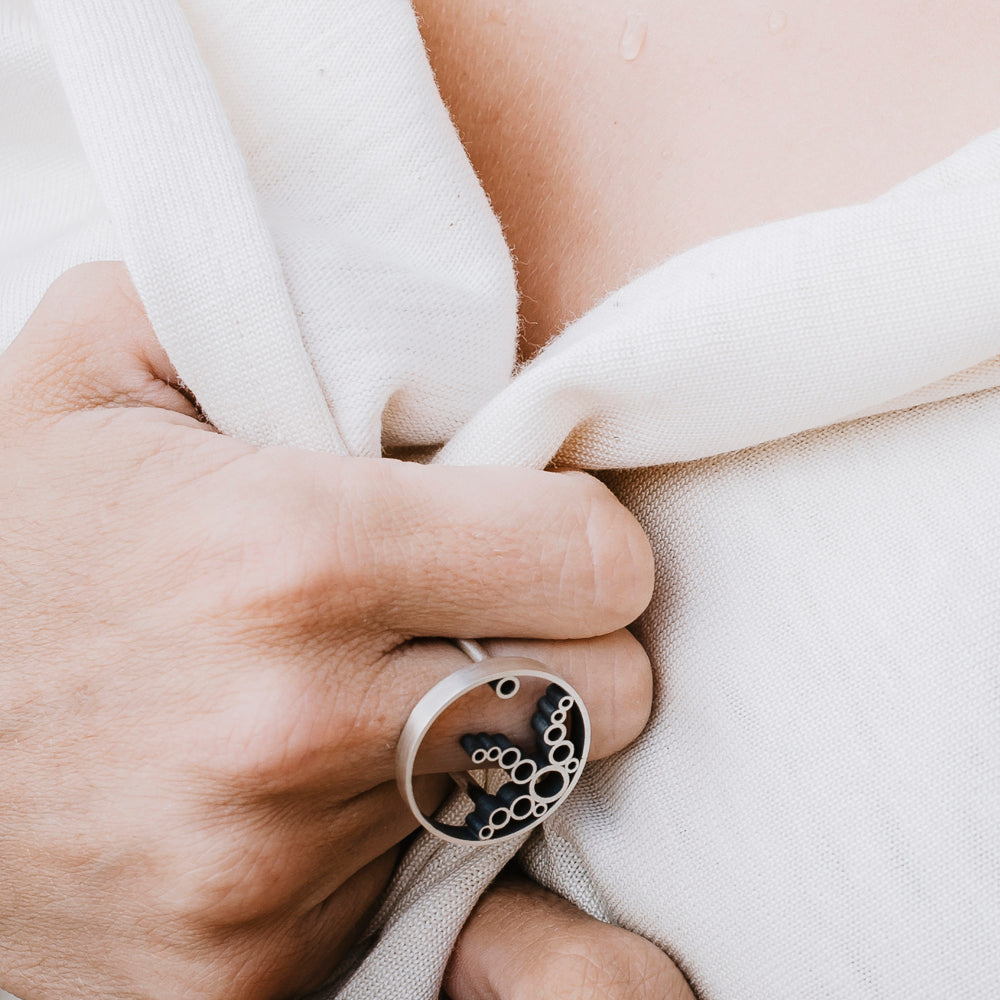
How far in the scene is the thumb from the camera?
575 mm

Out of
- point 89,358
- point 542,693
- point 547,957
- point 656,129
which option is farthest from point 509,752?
point 656,129

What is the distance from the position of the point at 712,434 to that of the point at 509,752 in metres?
0.22

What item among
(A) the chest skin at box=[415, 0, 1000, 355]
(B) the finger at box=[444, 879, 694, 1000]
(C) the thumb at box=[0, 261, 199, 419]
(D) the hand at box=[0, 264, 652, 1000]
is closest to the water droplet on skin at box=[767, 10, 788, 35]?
(A) the chest skin at box=[415, 0, 1000, 355]

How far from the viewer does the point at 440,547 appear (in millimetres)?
492

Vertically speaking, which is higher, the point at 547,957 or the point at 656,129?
the point at 656,129

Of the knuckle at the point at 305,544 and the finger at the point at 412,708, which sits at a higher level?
the knuckle at the point at 305,544

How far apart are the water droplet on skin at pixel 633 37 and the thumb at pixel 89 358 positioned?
41 centimetres

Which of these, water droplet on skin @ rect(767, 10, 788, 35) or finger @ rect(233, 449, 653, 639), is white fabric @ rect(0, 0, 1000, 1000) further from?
water droplet on skin @ rect(767, 10, 788, 35)

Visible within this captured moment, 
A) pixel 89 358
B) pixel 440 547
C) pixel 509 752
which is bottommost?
pixel 509 752

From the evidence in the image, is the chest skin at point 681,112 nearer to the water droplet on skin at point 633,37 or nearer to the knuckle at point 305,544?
the water droplet on skin at point 633,37

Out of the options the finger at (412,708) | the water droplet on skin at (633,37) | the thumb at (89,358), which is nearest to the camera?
the finger at (412,708)

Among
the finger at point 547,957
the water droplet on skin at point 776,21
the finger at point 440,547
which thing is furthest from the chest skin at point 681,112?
the finger at point 547,957

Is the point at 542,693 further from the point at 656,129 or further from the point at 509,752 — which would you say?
the point at 656,129

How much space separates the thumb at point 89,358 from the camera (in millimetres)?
575
